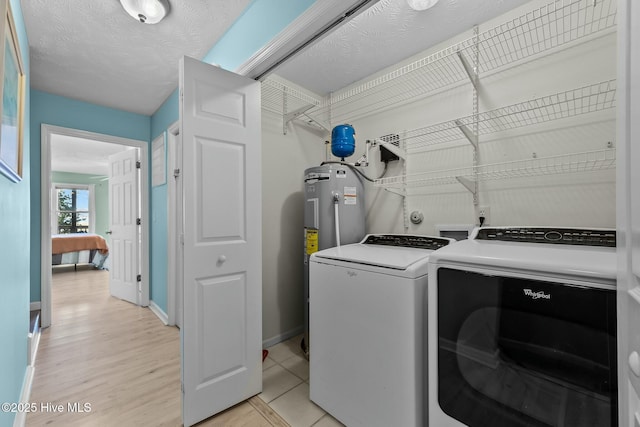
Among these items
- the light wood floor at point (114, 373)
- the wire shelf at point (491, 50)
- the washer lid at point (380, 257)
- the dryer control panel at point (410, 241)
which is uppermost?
the wire shelf at point (491, 50)

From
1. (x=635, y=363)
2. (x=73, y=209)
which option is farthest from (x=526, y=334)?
(x=73, y=209)

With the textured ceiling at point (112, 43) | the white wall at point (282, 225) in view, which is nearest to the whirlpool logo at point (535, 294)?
the white wall at point (282, 225)

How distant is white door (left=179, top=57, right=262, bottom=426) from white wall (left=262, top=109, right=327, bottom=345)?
605 millimetres

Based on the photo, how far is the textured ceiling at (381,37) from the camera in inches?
62.8

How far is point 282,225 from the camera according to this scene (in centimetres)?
236

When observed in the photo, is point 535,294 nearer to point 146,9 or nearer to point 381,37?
point 381,37

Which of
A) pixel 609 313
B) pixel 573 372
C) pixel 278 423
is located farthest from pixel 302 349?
pixel 609 313

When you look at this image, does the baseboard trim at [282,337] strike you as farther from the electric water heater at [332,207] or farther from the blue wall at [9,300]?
the blue wall at [9,300]

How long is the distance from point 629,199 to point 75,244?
7532 mm

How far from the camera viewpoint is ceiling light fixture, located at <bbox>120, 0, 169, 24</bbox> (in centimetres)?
158

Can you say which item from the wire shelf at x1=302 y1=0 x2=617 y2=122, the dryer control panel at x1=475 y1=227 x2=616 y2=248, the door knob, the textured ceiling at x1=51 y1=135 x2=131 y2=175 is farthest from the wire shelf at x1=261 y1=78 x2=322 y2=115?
the textured ceiling at x1=51 y1=135 x2=131 y2=175

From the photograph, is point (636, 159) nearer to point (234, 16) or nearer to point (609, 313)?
point (609, 313)

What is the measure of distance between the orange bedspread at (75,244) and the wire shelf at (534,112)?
6.72m

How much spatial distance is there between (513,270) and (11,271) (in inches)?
86.4
